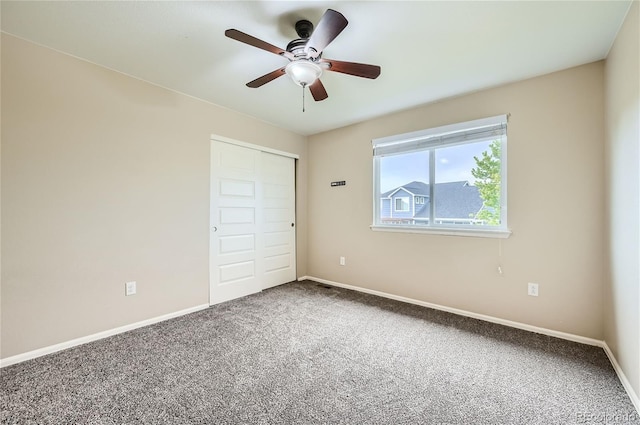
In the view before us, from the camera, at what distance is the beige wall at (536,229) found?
2.29 meters

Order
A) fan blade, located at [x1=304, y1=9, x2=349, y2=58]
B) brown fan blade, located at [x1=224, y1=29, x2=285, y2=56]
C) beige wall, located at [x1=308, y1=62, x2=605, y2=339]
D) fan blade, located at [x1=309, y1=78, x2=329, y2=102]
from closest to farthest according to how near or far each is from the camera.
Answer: fan blade, located at [x1=304, y1=9, x2=349, y2=58], brown fan blade, located at [x1=224, y1=29, x2=285, y2=56], fan blade, located at [x1=309, y1=78, x2=329, y2=102], beige wall, located at [x1=308, y1=62, x2=605, y2=339]

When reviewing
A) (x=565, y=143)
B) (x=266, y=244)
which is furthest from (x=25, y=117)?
(x=565, y=143)

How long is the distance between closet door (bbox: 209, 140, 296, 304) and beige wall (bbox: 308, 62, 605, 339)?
5.43 feet

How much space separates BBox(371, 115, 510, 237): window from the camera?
9.07 feet

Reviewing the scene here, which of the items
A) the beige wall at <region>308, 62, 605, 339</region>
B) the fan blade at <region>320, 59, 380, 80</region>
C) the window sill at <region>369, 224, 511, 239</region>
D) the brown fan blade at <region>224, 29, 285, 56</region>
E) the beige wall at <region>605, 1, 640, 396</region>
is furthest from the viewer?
the window sill at <region>369, 224, 511, 239</region>

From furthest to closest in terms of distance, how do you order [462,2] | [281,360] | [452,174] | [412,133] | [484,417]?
[412,133] → [452,174] → [281,360] → [462,2] → [484,417]

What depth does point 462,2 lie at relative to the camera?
165cm

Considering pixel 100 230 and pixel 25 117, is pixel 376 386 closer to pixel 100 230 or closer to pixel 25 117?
pixel 100 230

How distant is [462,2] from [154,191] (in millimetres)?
3025

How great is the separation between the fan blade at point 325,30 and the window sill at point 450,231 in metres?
2.31

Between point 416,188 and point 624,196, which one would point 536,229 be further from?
point 416,188

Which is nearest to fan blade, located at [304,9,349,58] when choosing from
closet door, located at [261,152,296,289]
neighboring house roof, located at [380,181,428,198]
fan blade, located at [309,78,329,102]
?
fan blade, located at [309,78,329,102]

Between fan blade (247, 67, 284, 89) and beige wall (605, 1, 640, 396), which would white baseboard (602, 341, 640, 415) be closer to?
beige wall (605, 1, 640, 396)

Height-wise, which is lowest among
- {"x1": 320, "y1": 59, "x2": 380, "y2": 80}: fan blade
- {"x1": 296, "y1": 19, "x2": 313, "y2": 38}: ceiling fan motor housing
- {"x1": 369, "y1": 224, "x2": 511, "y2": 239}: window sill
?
{"x1": 369, "y1": 224, "x2": 511, "y2": 239}: window sill
